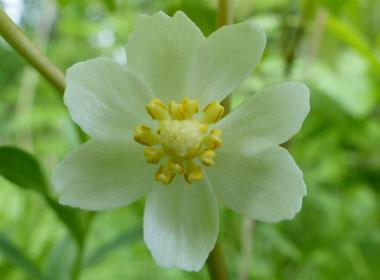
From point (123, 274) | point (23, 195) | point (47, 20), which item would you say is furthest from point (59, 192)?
point (47, 20)

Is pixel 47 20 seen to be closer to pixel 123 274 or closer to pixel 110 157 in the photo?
pixel 123 274

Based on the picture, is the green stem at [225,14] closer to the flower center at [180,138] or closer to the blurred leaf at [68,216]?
the flower center at [180,138]

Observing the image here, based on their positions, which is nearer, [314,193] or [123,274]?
[123,274]

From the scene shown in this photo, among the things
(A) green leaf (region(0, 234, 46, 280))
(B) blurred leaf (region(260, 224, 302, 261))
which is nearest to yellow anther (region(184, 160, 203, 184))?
(A) green leaf (region(0, 234, 46, 280))

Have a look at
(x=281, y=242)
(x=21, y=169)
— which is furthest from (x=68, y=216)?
(x=281, y=242)

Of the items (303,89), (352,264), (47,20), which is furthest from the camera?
(47,20)

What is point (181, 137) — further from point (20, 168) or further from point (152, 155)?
point (20, 168)
